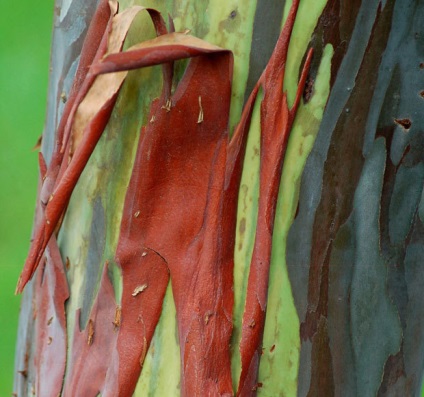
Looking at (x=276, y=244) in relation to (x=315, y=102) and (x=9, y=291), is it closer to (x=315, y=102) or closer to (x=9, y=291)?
(x=315, y=102)

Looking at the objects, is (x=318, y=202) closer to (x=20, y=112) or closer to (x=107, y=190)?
(x=107, y=190)

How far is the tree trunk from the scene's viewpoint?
361 millimetres

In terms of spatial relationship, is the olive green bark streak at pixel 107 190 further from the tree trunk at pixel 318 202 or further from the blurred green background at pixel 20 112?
the blurred green background at pixel 20 112

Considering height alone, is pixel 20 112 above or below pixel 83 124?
below

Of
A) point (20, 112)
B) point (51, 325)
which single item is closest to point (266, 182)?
point (51, 325)

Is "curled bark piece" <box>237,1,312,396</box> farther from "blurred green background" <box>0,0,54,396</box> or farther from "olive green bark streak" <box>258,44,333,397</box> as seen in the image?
"blurred green background" <box>0,0,54,396</box>

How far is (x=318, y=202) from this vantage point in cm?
Result: 37

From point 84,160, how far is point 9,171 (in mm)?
718

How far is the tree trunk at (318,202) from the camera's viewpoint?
0.36 metres

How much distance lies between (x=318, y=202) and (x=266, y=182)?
0.03m

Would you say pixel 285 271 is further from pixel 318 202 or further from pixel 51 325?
pixel 51 325

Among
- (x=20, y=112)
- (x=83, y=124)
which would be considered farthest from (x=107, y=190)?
(x=20, y=112)

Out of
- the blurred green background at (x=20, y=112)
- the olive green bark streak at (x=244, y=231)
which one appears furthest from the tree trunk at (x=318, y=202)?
the blurred green background at (x=20, y=112)

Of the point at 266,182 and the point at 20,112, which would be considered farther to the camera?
the point at 20,112
